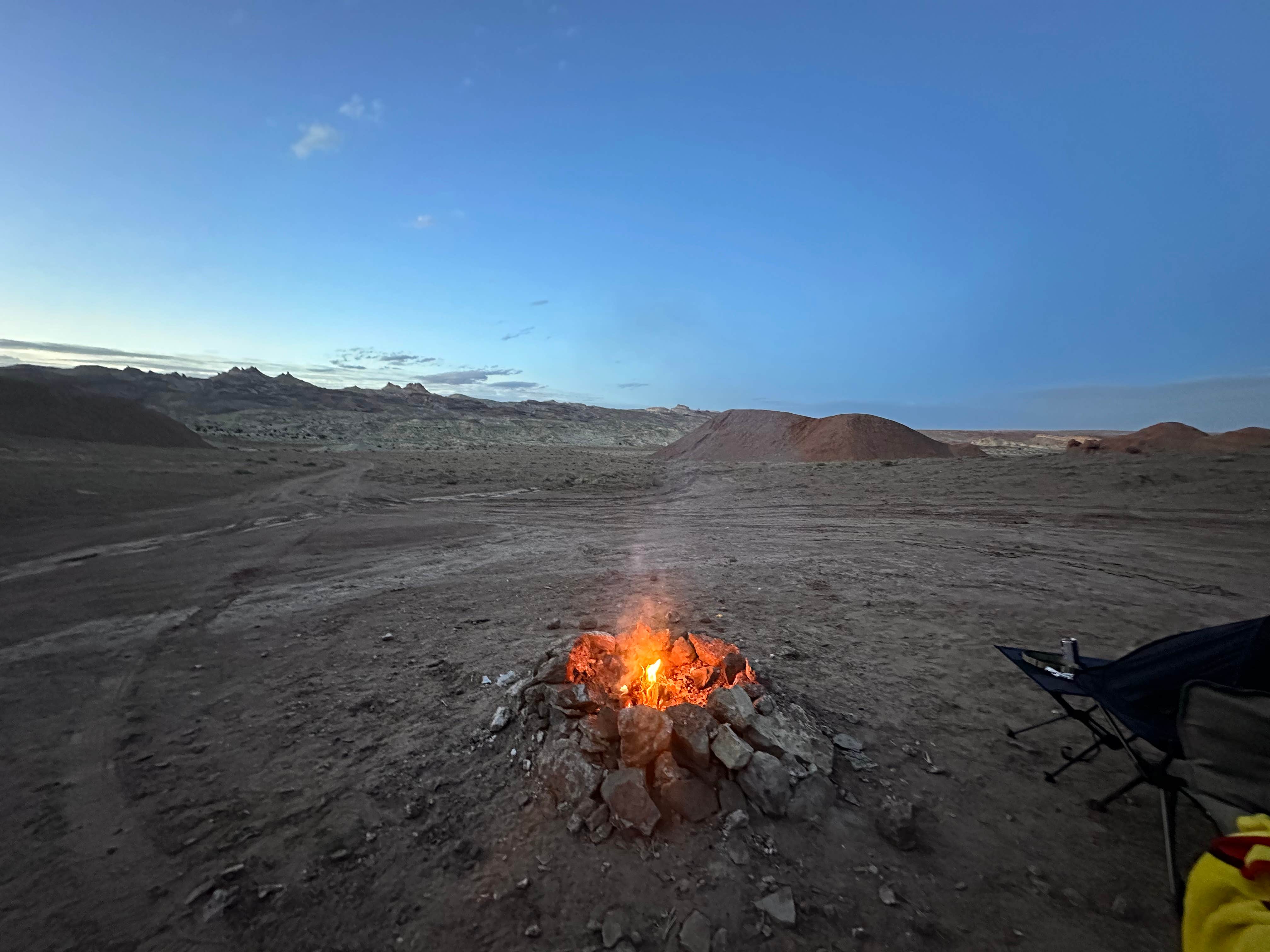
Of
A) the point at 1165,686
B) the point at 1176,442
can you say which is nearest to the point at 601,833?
the point at 1165,686

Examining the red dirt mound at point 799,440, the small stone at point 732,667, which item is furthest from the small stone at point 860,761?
the red dirt mound at point 799,440

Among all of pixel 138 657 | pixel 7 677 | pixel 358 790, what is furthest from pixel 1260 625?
pixel 7 677

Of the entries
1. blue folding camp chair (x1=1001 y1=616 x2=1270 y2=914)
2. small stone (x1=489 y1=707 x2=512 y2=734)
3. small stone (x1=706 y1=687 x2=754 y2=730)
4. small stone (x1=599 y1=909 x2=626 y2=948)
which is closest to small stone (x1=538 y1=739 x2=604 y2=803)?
small stone (x1=489 y1=707 x2=512 y2=734)

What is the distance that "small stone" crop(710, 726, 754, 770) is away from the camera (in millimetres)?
3346

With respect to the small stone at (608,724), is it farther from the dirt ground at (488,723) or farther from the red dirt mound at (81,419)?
the red dirt mound at (81,419)

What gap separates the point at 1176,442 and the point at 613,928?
32245 mm

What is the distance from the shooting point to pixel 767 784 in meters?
3.29

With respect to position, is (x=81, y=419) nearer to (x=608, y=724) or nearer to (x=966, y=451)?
(x=608, y=724)

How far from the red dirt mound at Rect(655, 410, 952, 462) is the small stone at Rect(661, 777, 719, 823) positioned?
2722 centimetres

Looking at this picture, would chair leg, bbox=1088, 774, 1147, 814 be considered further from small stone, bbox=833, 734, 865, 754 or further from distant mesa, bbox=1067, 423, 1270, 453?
distant mesa, bbox=1067, 423, 1270, 453

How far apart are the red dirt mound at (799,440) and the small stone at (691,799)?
27.2 metres

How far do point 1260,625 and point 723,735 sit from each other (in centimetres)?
298

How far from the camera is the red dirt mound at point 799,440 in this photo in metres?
30.1

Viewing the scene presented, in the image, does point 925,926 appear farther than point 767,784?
No
